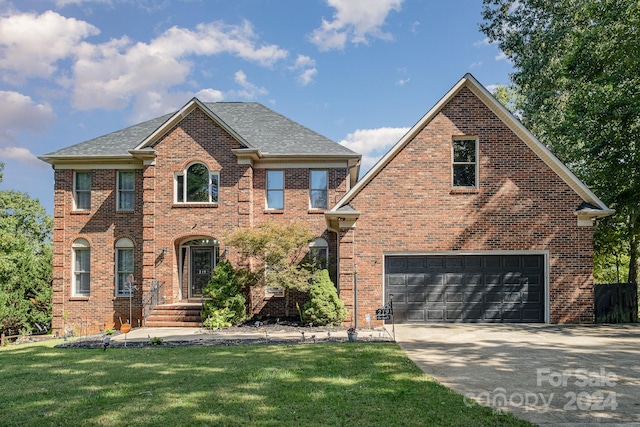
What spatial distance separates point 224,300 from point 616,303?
13359mm

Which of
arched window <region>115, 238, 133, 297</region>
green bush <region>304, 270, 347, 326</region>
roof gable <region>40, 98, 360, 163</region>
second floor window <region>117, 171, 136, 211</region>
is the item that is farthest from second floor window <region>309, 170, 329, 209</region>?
arched window <region>115, 238, 133, 297</region>

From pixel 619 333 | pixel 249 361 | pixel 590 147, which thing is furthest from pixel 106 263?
pixel 590 147

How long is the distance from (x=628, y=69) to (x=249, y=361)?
15.9m

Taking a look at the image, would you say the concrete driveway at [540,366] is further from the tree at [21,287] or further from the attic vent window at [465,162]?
the tree at [21,287]

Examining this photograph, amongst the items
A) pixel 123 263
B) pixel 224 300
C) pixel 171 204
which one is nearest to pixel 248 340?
pixel 224 300

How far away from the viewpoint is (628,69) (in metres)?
14.8

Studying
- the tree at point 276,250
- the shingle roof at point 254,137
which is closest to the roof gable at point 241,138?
the shingle roof at point 254,137

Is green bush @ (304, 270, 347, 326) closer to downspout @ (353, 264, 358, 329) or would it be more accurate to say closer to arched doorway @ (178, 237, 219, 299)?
downspout @ (353, 264, 358, 329)

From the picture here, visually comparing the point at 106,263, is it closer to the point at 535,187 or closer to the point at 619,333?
the point at 535,187

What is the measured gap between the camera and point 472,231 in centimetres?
1388

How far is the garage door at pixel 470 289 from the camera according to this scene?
1382cm

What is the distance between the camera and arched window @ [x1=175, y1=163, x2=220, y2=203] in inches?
666

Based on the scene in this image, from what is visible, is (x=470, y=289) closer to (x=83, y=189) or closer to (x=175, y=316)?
(x=175, y=316)

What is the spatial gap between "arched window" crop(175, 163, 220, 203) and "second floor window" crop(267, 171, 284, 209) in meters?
2.14
